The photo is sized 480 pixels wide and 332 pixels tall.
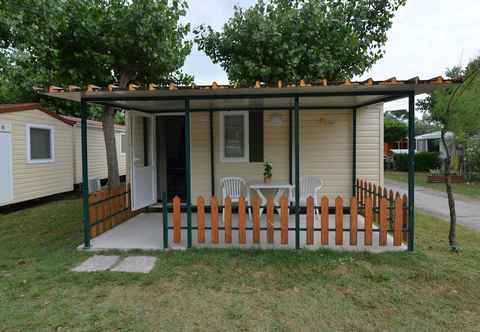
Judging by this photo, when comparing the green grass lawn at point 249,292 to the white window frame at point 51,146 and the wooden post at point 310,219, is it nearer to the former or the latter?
the wooden post at point 310,219

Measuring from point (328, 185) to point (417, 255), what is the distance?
2774 millimetres

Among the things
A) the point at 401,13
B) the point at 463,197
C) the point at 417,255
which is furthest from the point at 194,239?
the point at 401,13

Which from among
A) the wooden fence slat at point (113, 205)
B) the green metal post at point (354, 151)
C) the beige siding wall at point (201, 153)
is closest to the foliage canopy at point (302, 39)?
the green metal post at point (354, 151)

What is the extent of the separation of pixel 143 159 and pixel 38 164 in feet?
13.4

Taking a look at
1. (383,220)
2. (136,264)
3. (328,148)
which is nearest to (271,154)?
(328,148)

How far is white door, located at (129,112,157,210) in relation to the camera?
21.2ft

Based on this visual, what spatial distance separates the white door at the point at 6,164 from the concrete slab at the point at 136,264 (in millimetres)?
5407

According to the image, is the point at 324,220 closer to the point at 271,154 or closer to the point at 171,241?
the point at 171,241

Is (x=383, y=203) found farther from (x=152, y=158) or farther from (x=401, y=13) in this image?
(x=401, y=13)

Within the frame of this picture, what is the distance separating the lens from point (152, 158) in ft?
23.1

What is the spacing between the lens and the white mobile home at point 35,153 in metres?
8.01

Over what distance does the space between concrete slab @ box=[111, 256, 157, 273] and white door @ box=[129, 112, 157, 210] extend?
2.18m

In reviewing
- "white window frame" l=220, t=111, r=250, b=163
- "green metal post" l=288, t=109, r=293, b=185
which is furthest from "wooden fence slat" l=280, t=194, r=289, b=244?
"white window frame" l=220, t=111, r=250, b=163

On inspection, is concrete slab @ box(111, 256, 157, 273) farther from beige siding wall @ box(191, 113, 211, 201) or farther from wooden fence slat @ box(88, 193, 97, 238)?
beige siding wall @ box(191, 113, 211, 201)
